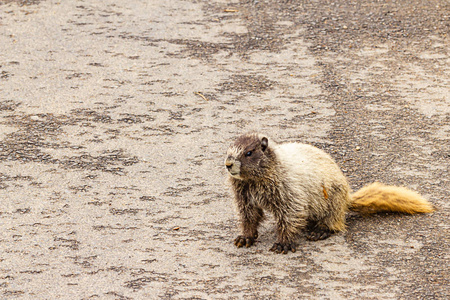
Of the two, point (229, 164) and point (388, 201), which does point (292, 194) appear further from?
point (388, 201)

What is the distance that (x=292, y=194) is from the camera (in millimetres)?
4254

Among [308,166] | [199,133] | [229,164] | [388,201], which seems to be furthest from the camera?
[199,133]

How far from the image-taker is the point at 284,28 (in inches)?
316

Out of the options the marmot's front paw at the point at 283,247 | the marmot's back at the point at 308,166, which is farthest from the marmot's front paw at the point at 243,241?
the marmot's back at the point at 308,166

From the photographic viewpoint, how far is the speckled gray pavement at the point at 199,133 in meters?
3.94

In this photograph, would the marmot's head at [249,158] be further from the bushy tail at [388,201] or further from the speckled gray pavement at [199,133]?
the bushy tail at [388,201]

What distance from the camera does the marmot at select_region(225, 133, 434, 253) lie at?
4.22 meters

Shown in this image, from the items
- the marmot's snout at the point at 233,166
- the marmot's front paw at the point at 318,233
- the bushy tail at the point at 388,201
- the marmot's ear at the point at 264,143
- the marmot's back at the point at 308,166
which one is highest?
the marmot's ear at the point at 264,143

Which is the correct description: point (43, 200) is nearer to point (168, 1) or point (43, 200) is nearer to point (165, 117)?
point (165, 117)

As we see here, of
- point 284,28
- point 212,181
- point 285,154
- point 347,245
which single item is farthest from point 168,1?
point 347,245

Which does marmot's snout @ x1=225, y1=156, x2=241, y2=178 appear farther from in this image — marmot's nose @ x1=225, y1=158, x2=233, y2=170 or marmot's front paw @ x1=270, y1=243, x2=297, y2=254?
marmot's front paw @ x1=270, y1=243, x2=297, y2=254

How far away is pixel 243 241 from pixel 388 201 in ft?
3.68

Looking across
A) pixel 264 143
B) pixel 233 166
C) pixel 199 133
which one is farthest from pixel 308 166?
pixel 199 133

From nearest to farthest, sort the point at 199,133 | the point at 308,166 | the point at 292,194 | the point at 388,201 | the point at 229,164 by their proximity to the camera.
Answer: the point at 229,164 < the point at 292,194 < the point at 308,166 < the point at 388,201 < the point at 199,133
